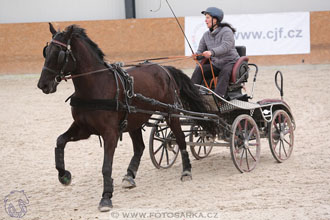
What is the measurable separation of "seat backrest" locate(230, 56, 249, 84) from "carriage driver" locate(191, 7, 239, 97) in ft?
0.18

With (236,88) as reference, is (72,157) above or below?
below

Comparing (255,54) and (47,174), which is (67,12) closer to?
(255,54)

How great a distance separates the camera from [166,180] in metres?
5.78

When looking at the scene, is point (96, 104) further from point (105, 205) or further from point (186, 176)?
point (186, 176)

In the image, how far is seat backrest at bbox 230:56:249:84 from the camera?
5930 mm

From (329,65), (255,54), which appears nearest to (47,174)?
(255,54)

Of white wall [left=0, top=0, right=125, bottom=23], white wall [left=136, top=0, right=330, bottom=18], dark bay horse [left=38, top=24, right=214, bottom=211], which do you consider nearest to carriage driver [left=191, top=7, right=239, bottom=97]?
dark bay horse [left=38, top=24, right=214, bottom=211]

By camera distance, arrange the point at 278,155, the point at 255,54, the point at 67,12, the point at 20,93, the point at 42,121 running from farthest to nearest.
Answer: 1. the point at 67,12
2. the point at 255,54
3. the point at 20,93
4. the point at 42,121
5. the point at 278,155

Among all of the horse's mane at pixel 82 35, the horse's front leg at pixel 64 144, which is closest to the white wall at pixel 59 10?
the horse's mane at pixel 82 35

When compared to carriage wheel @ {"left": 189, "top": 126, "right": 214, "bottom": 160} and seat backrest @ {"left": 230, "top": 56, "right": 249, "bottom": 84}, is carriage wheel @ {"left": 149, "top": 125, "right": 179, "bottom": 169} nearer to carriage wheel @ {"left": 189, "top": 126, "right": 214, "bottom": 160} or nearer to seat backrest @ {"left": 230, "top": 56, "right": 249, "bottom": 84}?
carriage wheel @ {"left": 189, "top": 126, "right": 214, "bottom": 160}

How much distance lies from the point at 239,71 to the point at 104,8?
34.5 feet

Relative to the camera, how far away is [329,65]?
13.9 meters

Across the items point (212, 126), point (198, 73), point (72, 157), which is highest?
point (198, 73)

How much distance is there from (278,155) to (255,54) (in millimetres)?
7528
